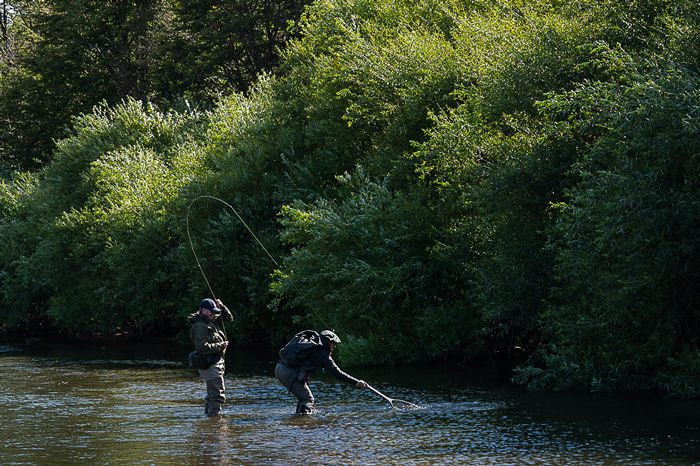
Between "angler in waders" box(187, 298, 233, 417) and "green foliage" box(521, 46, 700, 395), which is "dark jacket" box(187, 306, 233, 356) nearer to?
"angler in waders" box(187, 298, 233, 417)

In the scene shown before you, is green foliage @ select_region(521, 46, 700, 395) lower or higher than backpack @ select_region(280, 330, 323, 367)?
higher

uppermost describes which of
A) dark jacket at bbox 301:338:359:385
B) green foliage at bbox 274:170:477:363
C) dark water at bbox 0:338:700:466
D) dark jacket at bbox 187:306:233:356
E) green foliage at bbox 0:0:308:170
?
A: green foliage at bbox 0:0:308:170

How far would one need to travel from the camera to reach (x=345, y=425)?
1560 cm

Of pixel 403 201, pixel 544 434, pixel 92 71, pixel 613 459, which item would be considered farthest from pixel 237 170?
pixel 92 71

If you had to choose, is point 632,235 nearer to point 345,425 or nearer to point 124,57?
point 345,425

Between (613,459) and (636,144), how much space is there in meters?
6.93

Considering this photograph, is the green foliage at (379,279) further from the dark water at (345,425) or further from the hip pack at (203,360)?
the hip pack at (203,360)

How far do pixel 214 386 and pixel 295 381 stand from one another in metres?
1.58

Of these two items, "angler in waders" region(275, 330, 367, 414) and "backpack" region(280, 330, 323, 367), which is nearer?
"angler in waders" region(275, 330, 367, 414)

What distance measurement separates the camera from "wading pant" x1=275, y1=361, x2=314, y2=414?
52.4 feet

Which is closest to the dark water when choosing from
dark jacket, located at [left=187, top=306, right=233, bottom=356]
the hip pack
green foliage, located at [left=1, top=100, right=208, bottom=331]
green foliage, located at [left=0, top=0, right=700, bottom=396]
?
the hip pack

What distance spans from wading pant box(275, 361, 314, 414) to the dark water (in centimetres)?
34

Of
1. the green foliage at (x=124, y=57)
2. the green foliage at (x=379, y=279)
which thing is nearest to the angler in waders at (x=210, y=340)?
the green foliage at (x=379, y=279)

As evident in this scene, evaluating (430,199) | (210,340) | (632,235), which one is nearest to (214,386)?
(210,340)
